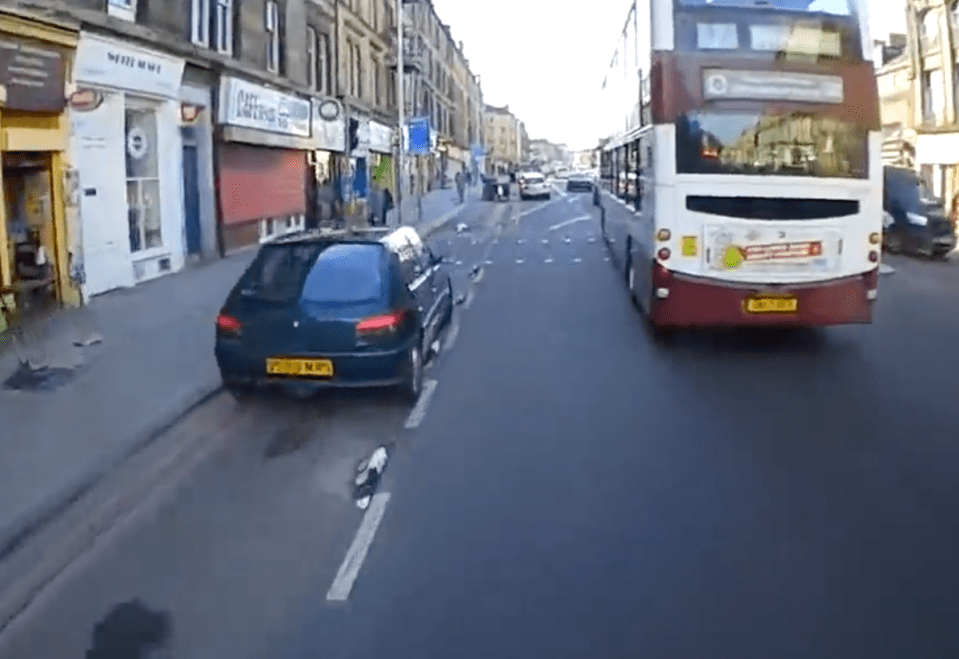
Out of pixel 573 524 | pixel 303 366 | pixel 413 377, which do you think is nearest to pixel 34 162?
pixel 303 366

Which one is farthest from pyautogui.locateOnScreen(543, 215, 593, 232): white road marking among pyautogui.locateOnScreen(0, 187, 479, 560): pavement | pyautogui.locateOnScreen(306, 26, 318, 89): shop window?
pyautogui.locateOnScreen(0, 187, 479, 560): pavement

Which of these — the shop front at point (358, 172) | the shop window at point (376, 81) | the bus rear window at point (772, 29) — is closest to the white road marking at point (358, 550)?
the bus rear window at point (772, 29)

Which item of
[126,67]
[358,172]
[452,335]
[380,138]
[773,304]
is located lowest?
[452,335]

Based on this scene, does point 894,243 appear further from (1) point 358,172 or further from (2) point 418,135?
(1) point 358,172

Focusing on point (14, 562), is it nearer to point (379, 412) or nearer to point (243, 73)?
point (379, 412)

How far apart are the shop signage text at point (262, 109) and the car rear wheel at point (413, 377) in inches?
492

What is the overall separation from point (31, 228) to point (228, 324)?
5674 millimetres

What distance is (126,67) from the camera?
14648 mm

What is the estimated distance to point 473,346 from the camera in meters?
11.2

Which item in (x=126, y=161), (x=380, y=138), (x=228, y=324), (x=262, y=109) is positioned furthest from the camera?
(x=380, y=138)

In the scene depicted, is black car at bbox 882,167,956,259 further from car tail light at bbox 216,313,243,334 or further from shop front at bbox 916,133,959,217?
car tail light at bbox 216,313,243,334

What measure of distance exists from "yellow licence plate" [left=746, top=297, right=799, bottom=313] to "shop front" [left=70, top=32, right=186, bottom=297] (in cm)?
884

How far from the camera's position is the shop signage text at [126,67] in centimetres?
1332

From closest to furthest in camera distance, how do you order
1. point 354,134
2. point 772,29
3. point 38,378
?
point 38,378, point 772,29, point 354,134
